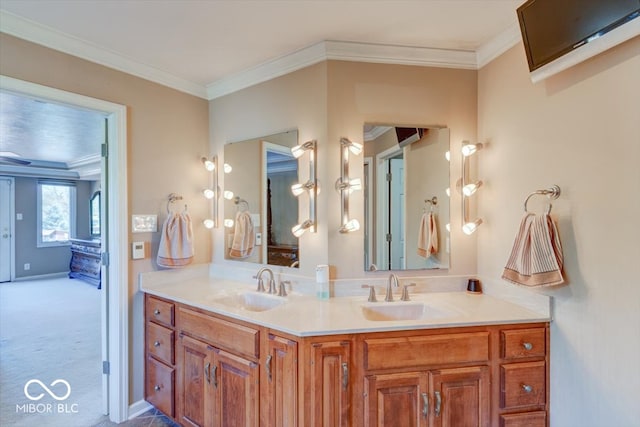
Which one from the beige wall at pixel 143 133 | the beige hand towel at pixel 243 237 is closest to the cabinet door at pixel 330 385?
the beige hand towel at pixel 243 237

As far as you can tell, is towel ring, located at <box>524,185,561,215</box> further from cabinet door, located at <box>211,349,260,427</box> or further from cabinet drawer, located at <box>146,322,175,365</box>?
cabinet drawer, located at <box>146,322,175,365</box>

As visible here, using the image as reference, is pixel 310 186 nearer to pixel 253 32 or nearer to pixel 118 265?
pixel 253 32

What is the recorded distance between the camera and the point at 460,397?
154 centimetres

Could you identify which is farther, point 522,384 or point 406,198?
point 406,198

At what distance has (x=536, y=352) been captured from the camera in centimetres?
161

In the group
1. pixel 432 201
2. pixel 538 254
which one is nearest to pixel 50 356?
pixel 432 201

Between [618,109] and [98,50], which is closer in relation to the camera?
[618,109]

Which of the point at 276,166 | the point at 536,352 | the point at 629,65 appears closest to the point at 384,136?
the point at 276,166

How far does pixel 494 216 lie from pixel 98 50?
2.66 m

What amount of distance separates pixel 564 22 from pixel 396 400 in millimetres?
1808

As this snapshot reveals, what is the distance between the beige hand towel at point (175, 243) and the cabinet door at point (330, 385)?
1355mm

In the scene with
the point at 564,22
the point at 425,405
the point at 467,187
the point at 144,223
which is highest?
the point at 564,22

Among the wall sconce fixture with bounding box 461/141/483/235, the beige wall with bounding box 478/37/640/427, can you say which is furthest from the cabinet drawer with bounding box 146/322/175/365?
Answer: the beige wall with bounding box 478/37/640/427

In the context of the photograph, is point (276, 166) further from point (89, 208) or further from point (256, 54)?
point (89, 208)
